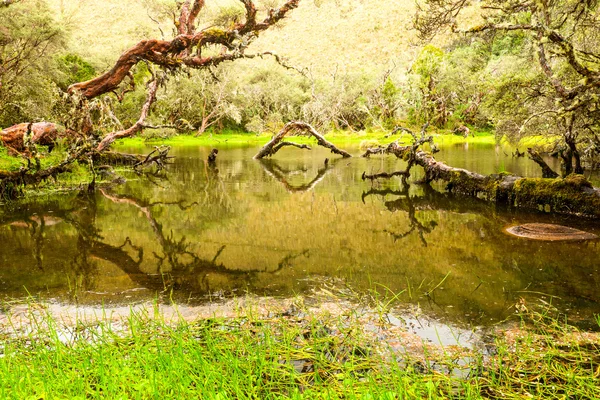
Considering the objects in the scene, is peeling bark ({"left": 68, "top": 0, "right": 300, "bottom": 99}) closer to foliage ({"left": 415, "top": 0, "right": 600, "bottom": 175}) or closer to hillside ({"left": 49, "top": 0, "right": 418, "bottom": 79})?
foliage ({"left": 415, "top": 0, "right": 600, "bottom": 175})

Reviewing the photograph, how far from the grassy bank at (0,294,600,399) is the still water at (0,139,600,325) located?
128 cm

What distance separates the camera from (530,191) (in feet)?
44.7

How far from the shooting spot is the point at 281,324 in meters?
5.34

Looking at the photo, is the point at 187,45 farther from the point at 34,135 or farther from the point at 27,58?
the point at 27,58

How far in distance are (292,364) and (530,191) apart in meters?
11.5

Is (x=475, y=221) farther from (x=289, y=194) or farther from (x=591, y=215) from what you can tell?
(x=289, y=194)

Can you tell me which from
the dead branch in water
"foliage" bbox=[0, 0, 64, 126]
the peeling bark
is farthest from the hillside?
the dead branch in water

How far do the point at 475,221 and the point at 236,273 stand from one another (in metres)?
6.98

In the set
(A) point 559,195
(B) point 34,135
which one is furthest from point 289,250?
(B) point 34,135

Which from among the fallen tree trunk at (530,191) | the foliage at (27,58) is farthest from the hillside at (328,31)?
the fallen tree trunk at (530,191)

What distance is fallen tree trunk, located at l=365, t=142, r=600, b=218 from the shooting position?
1238cm

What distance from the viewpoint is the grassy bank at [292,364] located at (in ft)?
12.3

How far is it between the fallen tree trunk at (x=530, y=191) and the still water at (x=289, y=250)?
2.35 feet

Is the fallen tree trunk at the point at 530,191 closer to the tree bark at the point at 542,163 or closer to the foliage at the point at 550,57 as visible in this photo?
the tree bark at the point at 542,163
